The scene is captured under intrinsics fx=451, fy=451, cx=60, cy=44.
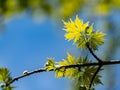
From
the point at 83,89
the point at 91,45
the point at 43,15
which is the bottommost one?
the point at 83,89

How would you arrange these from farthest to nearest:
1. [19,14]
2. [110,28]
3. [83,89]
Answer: [19,14], [110,28], [83,89]

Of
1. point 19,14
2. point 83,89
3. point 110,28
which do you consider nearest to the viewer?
point 83,89

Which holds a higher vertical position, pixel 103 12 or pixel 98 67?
pixel 103 12

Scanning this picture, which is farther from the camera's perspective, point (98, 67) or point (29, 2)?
point (29, 2)

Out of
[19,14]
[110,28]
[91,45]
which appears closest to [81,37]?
[91,45]

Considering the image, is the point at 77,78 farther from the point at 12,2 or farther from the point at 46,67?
the point at 12,2

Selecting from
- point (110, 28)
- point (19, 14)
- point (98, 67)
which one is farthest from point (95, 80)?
point (19, 14)

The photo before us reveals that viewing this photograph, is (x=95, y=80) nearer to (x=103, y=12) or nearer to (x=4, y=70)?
(x=4, y=70)

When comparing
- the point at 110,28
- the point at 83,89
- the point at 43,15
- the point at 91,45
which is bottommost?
the point at 83,89

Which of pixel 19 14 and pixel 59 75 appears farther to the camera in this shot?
pixel 19 14
